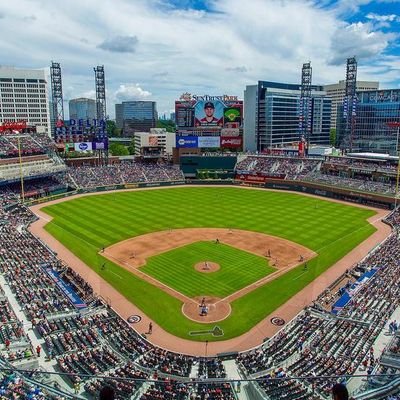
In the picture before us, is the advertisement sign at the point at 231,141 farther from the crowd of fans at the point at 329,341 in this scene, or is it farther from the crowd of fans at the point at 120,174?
the crowd of fans at the point at 329,341

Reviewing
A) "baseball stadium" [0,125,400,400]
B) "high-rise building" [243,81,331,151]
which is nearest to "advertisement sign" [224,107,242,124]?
"baseball stadium" [0,125,400,400]

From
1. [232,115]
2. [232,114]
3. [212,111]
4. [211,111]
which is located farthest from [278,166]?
[211,111]

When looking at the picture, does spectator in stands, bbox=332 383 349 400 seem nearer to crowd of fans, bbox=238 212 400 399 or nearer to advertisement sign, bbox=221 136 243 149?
crowd of fans, bbox=238 212 400 399

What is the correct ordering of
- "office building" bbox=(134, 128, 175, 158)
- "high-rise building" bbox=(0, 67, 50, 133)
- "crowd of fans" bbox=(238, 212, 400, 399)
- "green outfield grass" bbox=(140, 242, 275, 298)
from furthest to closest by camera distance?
"high-rise building" bbox=(0, 67, 50, 133) → "office building" bbox=(134, 128, 175, 158) → "green outfield grass" bbox=(140, 242, 275, 298) → "crowd of fans" bbox=(238, 212, 400, 399)

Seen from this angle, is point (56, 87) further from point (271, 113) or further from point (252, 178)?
point (271, 113)

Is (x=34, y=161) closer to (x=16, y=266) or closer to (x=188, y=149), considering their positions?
(x=188, y=149)

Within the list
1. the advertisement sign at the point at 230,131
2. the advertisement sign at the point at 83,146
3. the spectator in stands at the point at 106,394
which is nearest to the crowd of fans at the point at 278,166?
the advertisement sign at the point at 230,131

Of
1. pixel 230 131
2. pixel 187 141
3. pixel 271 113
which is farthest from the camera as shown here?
pixel 271 113
